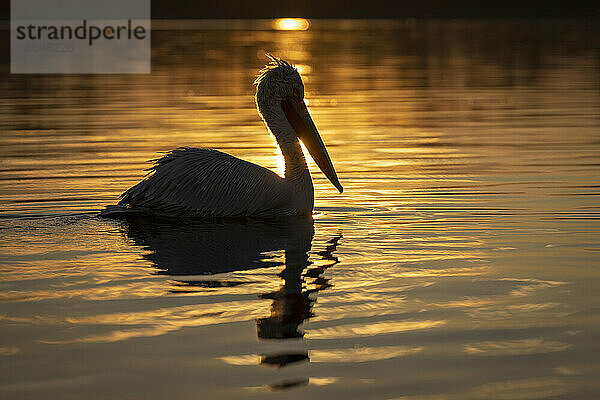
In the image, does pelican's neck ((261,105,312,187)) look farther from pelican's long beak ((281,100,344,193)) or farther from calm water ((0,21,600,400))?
calm water ((0,21,600,400))

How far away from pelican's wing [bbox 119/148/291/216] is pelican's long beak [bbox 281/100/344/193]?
0.67 metres

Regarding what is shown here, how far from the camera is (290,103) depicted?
9031 millimetres

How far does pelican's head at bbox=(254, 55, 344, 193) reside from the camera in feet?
29.3

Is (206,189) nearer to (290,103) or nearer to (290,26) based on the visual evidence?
(290,103)

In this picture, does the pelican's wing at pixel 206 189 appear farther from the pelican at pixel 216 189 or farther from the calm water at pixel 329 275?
the calm water at pixel 329 275

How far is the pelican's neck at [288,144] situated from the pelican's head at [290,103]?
0.02m

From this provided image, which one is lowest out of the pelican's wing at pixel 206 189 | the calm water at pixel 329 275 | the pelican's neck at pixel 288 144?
the calm water at pixel 329 275

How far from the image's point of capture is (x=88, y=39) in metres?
62.0

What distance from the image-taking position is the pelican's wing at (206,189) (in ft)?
27.5

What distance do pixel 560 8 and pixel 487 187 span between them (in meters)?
84.5

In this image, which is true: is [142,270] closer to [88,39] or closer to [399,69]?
[399,69]

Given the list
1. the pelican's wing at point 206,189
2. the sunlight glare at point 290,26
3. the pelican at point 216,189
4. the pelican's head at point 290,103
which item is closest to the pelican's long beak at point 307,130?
the pelican's head at point 290,103

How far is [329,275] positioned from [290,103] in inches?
110

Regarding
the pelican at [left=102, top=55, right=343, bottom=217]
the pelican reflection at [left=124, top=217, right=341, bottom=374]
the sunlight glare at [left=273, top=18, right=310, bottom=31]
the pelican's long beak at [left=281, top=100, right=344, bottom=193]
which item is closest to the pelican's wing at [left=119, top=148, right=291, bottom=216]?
the pelican at [left=102, top=55, right=343, bottom=217]
